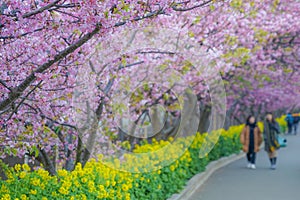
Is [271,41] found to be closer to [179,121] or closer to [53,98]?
[179,121]

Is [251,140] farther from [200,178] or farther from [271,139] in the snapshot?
[200,178]

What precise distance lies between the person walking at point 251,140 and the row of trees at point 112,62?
156 cm

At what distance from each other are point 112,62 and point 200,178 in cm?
521

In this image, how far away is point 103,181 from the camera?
7.79 m

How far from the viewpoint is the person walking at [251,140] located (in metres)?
17.4

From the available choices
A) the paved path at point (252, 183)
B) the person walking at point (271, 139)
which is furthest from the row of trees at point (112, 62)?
the paved path at point (252, 183)

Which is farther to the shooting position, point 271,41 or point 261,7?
point 271,41

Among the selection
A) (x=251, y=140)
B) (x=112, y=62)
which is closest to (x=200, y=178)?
(x=251, y=140)

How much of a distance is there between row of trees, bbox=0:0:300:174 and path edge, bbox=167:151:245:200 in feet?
4.78

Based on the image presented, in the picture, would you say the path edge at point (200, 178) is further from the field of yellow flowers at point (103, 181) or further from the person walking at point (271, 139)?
the person walking at point (271, 139)

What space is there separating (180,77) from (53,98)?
5.99 meters

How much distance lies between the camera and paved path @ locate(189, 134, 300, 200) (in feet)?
38.3

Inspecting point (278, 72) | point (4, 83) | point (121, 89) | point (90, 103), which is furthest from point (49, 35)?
point (278, 72)

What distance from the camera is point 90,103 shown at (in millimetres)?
9125
